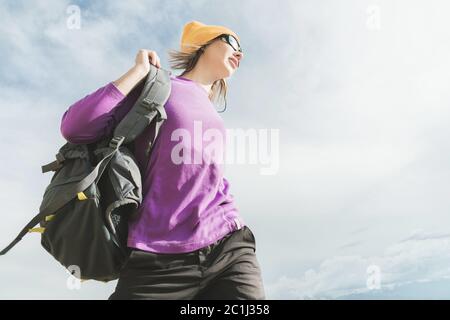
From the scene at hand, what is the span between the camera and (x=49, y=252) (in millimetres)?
2596

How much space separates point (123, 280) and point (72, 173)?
0.60 m

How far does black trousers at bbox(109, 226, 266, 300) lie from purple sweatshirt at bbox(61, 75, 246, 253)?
0.19ft

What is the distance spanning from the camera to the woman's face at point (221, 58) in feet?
11.6

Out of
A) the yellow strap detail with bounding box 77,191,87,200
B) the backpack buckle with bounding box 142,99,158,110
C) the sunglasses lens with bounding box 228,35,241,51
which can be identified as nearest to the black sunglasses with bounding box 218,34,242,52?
the sunglasses lens with bounding box 228,35,241,51

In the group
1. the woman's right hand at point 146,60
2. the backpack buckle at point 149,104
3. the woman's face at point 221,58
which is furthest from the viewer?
the woman's face at point 221,58

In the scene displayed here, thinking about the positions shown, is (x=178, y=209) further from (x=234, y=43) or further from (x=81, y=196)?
(x=234, y=43)

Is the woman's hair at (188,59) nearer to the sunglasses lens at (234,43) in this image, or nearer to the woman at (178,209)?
the sunglasses lens at (234,43)

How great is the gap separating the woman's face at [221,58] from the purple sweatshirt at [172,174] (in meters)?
0.65

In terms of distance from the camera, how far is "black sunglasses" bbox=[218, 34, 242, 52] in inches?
141

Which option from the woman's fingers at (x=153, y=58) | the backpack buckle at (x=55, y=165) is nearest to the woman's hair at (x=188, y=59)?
the woman's fingers at (x=153, y=58)

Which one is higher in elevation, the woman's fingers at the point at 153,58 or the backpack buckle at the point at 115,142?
the woman's fingers at the point at 153,58
